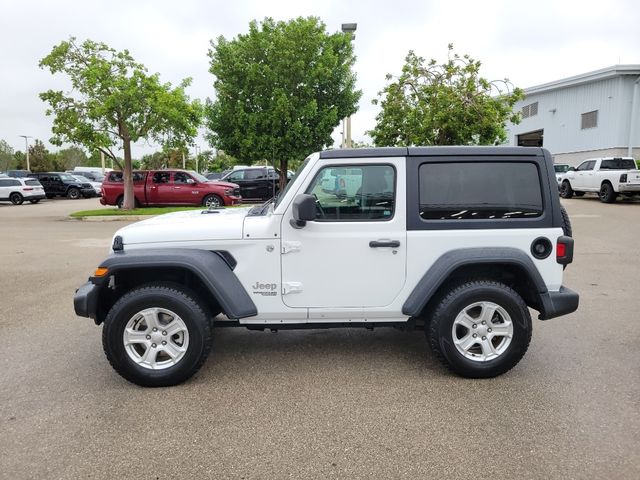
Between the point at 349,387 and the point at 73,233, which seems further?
the point at 73,233

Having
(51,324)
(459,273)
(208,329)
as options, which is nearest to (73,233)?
(51,324)

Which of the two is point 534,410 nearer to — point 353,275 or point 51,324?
point 353,275

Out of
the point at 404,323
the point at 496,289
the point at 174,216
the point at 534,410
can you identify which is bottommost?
the point at 534,410

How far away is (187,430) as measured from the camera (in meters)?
3.27

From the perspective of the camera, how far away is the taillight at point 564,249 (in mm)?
3949

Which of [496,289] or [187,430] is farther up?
[496,289]

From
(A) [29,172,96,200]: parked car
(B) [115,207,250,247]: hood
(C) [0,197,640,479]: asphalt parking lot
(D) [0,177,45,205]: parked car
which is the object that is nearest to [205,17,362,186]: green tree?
(D) [0,177,45,205]: parked car

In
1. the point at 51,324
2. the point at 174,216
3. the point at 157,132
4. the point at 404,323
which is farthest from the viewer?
the point at 157,132

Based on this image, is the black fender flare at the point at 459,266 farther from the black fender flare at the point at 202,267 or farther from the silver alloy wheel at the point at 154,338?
the silver alloy wheel at the point at 154,338

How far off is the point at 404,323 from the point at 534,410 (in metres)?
1.14

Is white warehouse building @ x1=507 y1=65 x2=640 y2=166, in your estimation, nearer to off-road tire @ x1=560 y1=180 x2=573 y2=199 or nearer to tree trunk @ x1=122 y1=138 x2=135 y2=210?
A: off-road tire @ x1=560 y1=180 x2=573 y2=199

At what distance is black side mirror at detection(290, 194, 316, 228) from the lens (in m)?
3.69

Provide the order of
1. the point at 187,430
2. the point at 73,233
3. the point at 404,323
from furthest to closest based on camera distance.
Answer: the point at 73,233, the point at 404,323, the point at 187,430

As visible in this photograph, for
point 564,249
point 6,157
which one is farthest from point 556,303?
point 6,157
